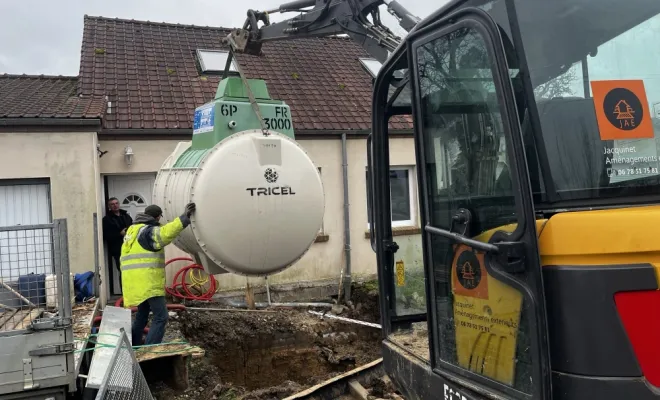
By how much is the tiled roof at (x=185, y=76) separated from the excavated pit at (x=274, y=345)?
3.45 m

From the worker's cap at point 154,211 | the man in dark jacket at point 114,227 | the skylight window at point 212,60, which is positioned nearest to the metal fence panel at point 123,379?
the worker's cap at point 154,211

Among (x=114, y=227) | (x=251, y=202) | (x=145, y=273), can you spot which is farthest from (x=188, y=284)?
(x=251, y=202)

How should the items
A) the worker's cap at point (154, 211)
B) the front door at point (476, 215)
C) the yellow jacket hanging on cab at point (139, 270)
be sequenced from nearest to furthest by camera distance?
the front door at point (476, 215)
the worker's cap at point (154, 211)
the yellow jacket hanging on cab at point (139, 270)

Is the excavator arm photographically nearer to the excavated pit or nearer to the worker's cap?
the worker's cap

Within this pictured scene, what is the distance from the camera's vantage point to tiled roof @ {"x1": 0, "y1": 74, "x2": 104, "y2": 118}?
8023mm

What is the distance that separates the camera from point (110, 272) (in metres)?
9.10

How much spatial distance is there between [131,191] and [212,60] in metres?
3.65

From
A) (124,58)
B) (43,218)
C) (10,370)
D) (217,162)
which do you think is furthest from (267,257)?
(124,58)

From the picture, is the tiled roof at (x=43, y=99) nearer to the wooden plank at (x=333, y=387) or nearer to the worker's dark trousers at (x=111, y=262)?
the worker's dark trousers at (x=111, y=262)

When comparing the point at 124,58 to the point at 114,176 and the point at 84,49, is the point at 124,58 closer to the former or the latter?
the point at 84,49

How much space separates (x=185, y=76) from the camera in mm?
10812

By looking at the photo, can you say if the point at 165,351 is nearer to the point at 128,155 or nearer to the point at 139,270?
the point at 139,270

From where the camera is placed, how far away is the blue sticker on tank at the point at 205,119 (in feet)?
13.6

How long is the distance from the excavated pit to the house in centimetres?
140
